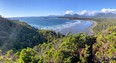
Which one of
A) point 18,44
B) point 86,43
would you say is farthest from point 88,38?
point 18,44

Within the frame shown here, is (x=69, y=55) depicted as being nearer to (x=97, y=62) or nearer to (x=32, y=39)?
(x=97, y=62)

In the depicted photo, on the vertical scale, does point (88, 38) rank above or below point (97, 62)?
above

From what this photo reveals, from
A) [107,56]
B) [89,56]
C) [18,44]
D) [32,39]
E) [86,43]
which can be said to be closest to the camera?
[107,56]

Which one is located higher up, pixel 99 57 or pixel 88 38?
pixel 88 38

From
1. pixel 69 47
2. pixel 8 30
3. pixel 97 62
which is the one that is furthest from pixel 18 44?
pixel 97 62

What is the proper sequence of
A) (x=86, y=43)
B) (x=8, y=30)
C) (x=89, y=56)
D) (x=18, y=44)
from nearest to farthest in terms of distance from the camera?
1. (x=89, y=56)
2. (x=86, y=43)
3. (x=18, y=44)
4. (x=8, y=30)

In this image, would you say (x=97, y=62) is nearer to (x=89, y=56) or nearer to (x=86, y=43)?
(x=89, y=56)

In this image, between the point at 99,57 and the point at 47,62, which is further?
the point at 47,62

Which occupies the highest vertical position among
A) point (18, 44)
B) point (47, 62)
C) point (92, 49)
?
point (92, 49)

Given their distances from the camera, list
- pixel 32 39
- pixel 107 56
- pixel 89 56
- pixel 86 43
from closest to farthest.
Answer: pixel 107 56
pixel 89 56
pixel 86 43
pixel 32 39
